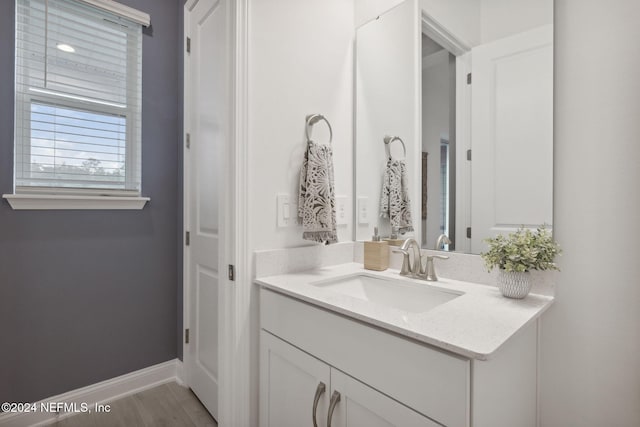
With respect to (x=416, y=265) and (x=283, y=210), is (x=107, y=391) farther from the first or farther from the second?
(x=416, y=265)

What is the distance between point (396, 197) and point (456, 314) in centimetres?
78

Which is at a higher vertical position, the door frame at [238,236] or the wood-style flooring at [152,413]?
the door frame at [238,236]

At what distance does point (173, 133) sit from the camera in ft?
6.89

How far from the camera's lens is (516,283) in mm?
992

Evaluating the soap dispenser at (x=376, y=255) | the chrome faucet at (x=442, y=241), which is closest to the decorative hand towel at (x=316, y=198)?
the soap dispenser at (x=376, y=255)

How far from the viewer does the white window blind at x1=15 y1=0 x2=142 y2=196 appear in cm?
161

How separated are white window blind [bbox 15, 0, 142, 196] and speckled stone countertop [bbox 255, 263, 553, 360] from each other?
1.33 m

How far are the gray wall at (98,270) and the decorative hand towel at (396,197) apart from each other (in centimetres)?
139

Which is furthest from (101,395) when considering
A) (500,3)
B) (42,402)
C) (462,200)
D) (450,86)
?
(500,3)

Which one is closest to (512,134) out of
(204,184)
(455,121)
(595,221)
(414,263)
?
(455,121)

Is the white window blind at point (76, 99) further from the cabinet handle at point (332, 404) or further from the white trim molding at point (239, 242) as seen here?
the cabinet handle at point (332, 404)

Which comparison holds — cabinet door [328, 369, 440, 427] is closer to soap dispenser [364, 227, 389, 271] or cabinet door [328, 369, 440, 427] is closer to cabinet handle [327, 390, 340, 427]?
cabinet handle [327, 390, 340, 427]

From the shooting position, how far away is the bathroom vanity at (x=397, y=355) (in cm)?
70

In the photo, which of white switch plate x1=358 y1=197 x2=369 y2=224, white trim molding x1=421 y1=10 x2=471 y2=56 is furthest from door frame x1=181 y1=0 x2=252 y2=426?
white trim molding x1=421 y1=10 x2=471 y2=56
